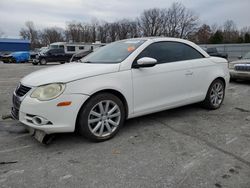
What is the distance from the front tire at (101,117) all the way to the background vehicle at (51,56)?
2216 centimetres

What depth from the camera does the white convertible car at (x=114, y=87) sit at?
307 centimetres

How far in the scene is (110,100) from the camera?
3426 millimetres

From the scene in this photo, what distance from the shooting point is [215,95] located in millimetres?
5055

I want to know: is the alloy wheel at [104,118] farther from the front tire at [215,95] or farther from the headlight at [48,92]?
the front tire at [215,95]

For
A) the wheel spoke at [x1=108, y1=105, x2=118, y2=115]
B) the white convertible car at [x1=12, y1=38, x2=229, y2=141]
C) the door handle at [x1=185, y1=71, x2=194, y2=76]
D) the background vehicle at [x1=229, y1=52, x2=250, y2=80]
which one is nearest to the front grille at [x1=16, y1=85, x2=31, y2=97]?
the white convertible car at [x1=12, y1=38, x2=229, y2=141]

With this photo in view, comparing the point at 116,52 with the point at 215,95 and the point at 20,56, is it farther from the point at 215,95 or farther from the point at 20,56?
the point at 20,56

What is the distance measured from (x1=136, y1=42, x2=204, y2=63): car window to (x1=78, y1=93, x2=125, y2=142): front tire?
89 centimetres

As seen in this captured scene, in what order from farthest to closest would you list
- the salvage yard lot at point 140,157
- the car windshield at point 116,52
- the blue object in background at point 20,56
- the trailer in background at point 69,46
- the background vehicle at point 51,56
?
1. the blue object in background at point 20,56
2. the trailer in background at point 69,46
3. the background vehicle at point 51,56
4. the car windshield at point 116,52
5. the salvage yard lot at point 140,157

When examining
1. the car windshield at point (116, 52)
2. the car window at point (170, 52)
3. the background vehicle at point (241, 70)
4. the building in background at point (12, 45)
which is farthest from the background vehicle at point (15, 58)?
the car window at point (170, 52)

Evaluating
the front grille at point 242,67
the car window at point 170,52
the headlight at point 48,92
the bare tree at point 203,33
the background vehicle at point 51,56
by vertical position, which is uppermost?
the bare tree at point 203,33

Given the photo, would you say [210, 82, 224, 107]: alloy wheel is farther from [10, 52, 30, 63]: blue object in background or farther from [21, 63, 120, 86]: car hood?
[10, 52, 30, 63]: blue object in background

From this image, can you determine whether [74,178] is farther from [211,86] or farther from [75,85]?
[211,86]

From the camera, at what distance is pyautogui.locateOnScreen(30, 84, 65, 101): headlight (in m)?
3.02

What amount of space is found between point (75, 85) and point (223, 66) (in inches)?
139
